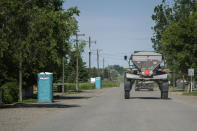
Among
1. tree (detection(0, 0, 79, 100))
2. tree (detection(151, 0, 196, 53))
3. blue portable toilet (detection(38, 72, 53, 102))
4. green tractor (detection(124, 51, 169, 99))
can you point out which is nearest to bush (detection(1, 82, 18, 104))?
blue portable toilet (detection(38, 72, 53, 102))

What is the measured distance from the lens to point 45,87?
34750mm

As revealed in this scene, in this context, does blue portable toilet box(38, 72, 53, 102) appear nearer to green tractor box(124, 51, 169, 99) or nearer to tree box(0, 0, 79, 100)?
green tractor box(124, 51, 169, 99)

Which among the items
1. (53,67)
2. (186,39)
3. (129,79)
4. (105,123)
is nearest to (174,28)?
(186,39)

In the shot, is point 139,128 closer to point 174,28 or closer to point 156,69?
point 156,69

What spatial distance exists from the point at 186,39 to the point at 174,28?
2180 millimetres

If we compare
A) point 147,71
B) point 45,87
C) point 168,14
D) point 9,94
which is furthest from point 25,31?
point 168,14

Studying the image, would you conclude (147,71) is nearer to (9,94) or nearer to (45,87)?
(45,87)

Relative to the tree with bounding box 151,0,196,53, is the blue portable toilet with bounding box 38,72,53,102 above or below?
below

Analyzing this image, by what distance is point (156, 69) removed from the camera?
3641 cm

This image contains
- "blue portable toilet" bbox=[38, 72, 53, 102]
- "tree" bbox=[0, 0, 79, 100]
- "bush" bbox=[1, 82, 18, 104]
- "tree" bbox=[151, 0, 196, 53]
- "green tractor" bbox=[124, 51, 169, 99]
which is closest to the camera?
"tree" bbox=[0, 0, 79, 100]

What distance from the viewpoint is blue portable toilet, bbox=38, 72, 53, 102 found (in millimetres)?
34478

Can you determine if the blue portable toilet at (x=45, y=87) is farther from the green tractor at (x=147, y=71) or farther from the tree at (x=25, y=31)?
the tree at (x=25, y=31)

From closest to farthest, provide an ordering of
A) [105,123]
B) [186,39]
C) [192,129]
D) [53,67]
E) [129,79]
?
[192,129] < [105,123] < [129,79] < [53,67] < [186,39]

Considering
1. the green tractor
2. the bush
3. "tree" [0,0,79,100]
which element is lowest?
the bush
